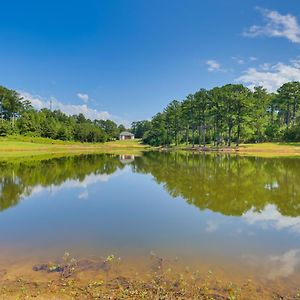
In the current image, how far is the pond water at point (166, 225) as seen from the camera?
7664mm

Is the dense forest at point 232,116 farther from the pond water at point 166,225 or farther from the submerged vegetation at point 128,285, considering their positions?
the submerged vegetation at point 128,285

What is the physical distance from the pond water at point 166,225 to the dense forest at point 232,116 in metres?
48.6

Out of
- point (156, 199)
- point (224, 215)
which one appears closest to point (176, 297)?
point (224, 215)

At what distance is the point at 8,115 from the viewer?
368ft

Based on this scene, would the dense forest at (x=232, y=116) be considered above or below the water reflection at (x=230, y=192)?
above

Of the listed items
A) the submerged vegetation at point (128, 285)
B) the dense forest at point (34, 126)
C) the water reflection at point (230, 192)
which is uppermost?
the dense forest at point (34, 126)

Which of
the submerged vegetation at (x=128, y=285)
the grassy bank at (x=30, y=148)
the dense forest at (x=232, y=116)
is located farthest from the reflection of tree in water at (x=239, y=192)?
the dense forest at (x=232, y=116)

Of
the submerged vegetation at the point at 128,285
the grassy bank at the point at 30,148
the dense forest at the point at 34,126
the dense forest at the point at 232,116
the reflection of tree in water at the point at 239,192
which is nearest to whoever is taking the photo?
the submerged vegetation at the point at 128,285

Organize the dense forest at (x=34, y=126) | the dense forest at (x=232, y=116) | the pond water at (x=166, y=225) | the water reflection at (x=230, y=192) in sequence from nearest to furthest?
1. the pond water at (x=166, y=225)
2. the water reflection at (x=230, y=192)
3. the dense forest at (x=232, y=116)
4. the dense forest at (x=34, y=126)

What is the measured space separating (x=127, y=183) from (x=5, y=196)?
26.9 feet

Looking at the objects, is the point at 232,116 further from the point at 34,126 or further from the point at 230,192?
the point at 34,126

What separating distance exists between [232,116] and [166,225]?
5812cm

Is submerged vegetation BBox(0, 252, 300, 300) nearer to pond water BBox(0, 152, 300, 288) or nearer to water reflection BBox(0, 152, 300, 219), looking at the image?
pond water BBox(0, 152, 300, 288)

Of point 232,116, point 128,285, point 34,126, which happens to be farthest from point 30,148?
point 128,285
